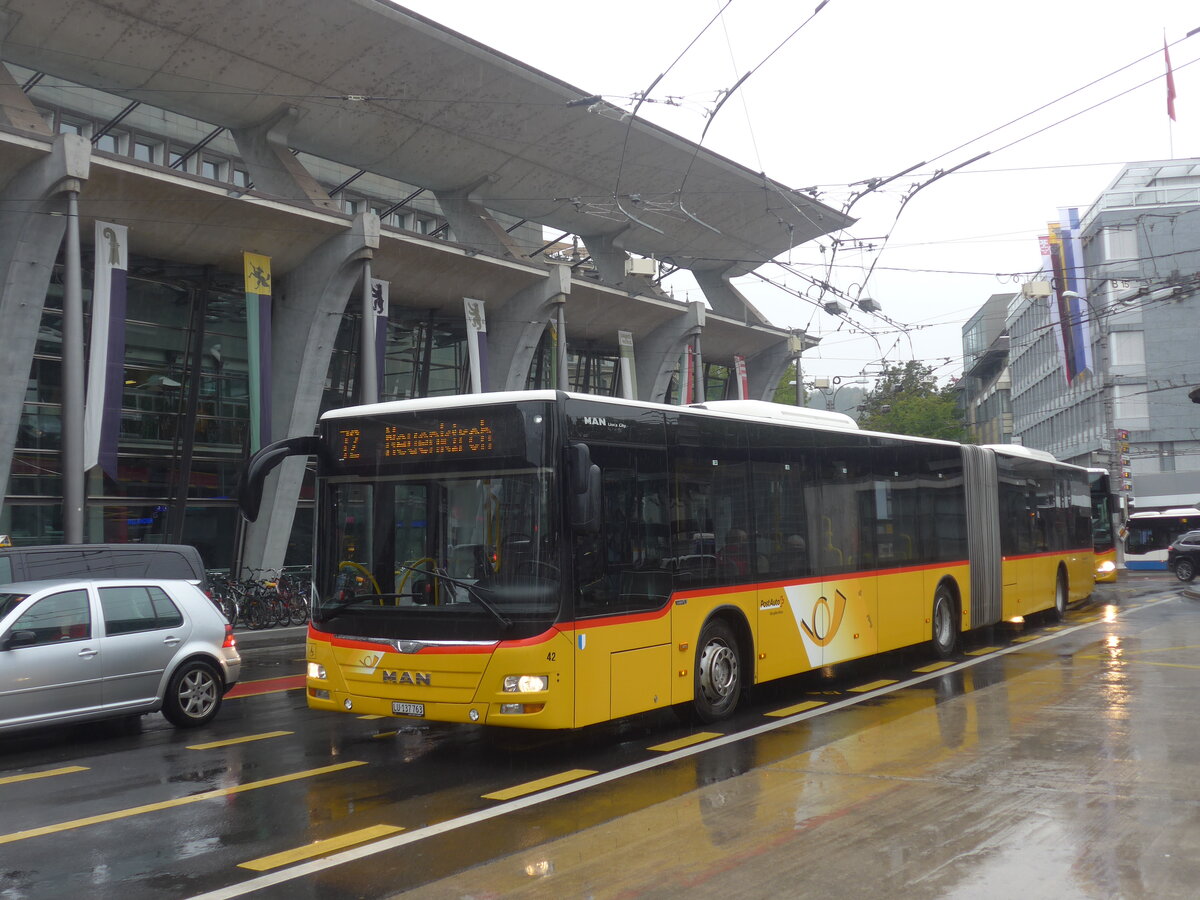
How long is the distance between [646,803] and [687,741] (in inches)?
86.7

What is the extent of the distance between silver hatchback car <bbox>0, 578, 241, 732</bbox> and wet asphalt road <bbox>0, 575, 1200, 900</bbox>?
13.9 inches

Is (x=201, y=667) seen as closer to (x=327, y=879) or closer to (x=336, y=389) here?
(x=327, y=879)

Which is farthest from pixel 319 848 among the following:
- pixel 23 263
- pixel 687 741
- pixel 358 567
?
pixel 23 263

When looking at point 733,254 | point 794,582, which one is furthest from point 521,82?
point 794,582

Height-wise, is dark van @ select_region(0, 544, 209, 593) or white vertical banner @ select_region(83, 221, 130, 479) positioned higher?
white vertical banner @ select_region(83, 221, 130, 479)

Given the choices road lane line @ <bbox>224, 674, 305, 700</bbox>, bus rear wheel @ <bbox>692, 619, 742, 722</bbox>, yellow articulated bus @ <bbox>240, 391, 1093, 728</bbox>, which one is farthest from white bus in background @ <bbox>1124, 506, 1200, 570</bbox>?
bus rear wheel @ <bbox>692, 619, 742, 722</bbox>

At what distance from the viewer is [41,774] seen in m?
8.52

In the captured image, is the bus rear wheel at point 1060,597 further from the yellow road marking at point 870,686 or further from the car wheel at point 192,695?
the car wheel at point 192,695

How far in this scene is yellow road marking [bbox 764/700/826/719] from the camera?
1058 cm

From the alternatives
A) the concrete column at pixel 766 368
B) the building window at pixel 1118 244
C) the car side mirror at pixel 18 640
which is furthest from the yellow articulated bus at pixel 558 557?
the building window at pixel 1118 244

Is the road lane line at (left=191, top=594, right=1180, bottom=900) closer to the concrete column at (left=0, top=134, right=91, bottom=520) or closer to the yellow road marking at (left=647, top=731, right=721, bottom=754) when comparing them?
the yellow road marking at (left=647, top=731, right=721, bottom=754)

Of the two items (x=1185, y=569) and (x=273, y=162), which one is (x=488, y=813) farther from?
(x=1185, y=569)

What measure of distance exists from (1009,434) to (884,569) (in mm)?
73596

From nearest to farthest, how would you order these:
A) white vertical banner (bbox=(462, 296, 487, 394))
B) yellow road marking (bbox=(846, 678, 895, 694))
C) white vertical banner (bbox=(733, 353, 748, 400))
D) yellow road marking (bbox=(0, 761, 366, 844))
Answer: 1. yellow road marking (bbox=(0, 761, 366, 844))
2. yellow road marking (bbox=(846, 678, 895, 694))
3. white vertical banner (bbox=(462, 296, 487, 394))
4. white vertical banner (bbox=(733, 353, 748, 400))
